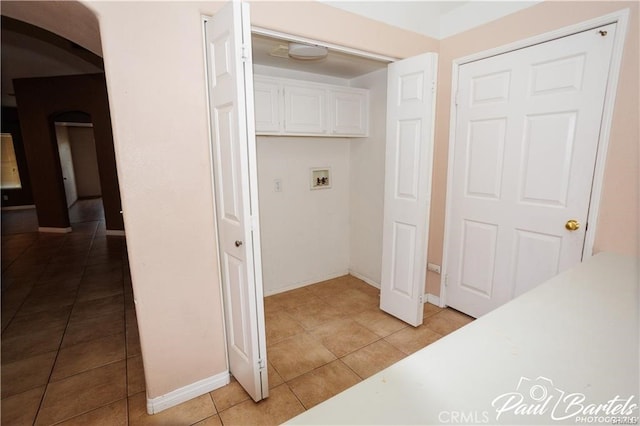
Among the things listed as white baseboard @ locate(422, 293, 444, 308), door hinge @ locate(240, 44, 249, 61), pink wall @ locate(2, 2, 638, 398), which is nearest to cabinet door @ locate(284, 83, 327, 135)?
pink wall @ locate(2, 2, 638, 398)

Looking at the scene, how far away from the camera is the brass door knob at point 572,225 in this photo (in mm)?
1998

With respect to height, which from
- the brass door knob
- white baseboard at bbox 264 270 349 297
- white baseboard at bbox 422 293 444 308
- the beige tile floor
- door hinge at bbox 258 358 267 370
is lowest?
the beige tile floor

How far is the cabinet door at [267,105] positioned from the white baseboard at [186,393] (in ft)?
6.36

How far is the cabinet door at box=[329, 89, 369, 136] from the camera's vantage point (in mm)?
3172

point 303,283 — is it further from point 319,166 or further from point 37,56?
point 37,56

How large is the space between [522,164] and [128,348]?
322 centimetres

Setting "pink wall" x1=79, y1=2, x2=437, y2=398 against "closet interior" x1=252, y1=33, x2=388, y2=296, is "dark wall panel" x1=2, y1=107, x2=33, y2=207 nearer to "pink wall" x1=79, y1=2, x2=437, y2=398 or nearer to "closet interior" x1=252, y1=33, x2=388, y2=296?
"closet interior" x1=252, y1=33, x2=388, y2=296

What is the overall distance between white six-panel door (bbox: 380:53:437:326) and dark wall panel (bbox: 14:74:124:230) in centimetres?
509

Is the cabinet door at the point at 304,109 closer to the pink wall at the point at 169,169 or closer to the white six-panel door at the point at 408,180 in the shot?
the white six-panel door at the point at 408,180

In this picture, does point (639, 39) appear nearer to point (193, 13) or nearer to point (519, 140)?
point (519, 140)

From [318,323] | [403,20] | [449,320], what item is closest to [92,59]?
[403,20]

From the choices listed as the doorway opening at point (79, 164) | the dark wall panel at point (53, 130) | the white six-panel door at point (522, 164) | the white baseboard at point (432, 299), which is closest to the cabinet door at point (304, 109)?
the white six-panel door at point (522, 164)

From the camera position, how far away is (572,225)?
201 cm

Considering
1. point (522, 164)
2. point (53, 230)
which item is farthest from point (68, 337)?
point (53, 230)
